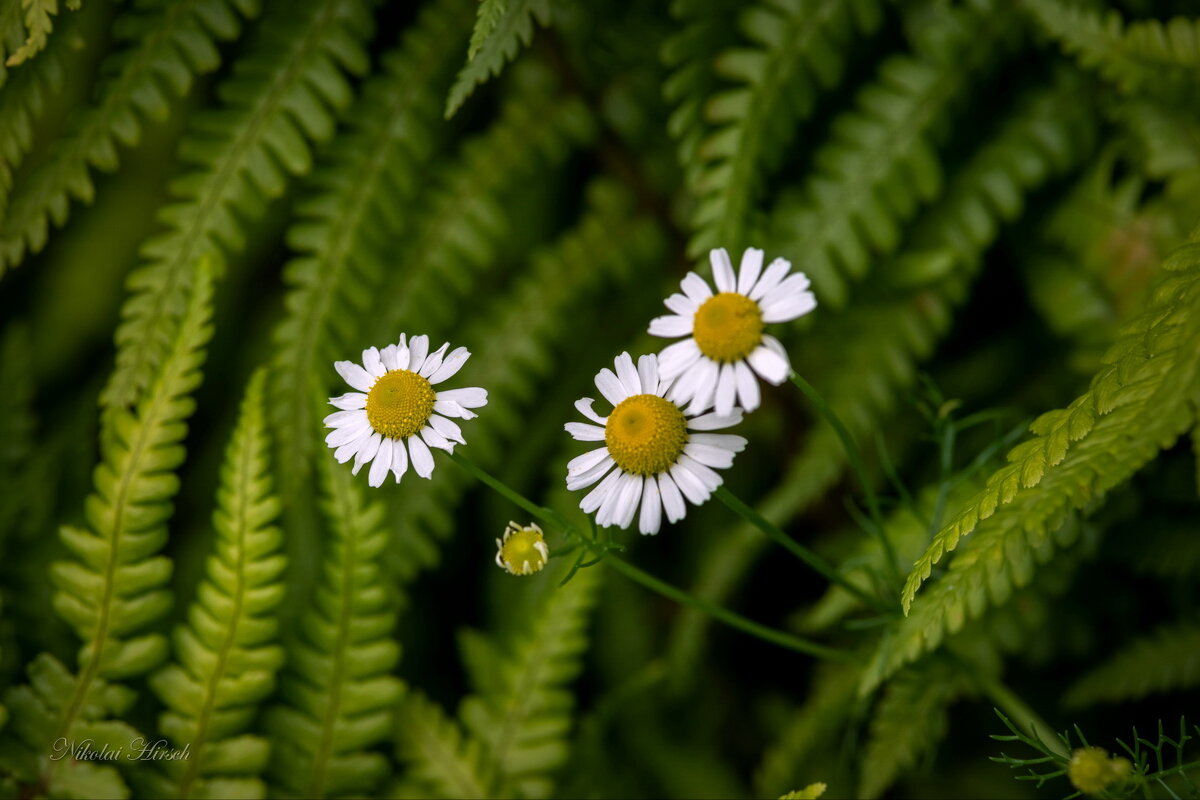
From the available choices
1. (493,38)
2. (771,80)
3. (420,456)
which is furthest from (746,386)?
(771,80)

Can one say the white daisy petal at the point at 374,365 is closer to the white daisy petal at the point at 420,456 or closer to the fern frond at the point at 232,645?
the white daisy petal at the point at 420,456

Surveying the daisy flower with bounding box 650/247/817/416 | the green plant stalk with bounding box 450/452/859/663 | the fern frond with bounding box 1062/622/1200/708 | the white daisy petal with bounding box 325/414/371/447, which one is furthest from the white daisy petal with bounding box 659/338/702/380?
the fern frond with bounding box 1062/622/1200/708

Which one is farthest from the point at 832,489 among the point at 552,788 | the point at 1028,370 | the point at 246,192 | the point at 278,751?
the point at 246,192

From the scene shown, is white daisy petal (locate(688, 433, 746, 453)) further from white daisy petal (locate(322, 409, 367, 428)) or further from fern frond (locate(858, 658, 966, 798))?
fern frond (locate(858, 658, 966, 798))

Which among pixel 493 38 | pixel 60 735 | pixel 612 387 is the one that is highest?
pixel 493 38

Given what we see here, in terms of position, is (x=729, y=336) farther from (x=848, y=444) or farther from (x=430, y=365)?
(x=430, y=365)

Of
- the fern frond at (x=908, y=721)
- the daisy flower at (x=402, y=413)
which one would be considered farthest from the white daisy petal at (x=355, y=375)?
the fern frond at (x=908, y=721)
